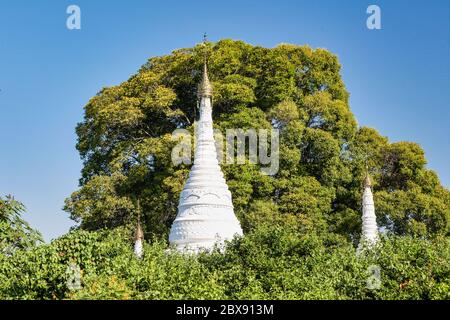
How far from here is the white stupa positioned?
3716cm

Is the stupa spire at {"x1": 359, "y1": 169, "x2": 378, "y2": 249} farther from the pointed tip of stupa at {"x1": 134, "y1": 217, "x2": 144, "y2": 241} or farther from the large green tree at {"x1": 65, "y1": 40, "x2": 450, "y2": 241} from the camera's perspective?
the pointed tip of stupa at {"x1": 134, "y1": 217, "x2": 144, "y2": 241}

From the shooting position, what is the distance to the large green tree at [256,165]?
1823 inches

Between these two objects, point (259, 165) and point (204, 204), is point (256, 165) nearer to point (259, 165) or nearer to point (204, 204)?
point (259, 165)

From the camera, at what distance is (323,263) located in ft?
90.5

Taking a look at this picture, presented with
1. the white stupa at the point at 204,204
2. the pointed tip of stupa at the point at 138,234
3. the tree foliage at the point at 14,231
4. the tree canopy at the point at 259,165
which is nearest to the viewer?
the tree foliage at the point at 14,231

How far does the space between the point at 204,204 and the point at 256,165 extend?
9272 mm

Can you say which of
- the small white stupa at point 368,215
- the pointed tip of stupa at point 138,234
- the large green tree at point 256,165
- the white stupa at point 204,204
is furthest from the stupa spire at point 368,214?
the pointed tip of stupa at point 138,234

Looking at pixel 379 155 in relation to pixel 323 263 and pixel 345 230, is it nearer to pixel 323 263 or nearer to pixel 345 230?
pixel 345 230

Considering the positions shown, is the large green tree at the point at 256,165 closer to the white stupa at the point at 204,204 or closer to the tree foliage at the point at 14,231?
the white stupa at the point at 204,204

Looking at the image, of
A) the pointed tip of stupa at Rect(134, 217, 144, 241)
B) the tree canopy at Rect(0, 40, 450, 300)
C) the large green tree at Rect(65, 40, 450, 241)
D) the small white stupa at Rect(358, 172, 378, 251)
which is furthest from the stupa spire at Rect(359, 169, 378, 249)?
the pointed tip of stupa at Rect(134, 217, 144, 241)

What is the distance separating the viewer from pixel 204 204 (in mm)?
37906

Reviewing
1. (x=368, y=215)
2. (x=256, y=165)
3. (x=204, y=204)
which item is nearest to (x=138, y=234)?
(x=204, y=204)
